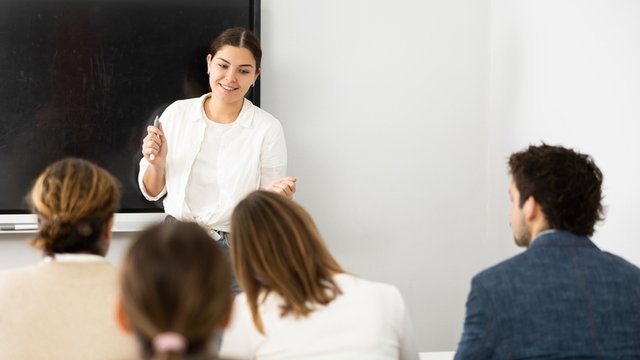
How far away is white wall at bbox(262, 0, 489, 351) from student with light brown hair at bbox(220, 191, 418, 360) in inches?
76.6

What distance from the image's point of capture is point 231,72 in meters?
3.31

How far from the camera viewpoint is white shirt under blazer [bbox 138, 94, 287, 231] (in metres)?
3.32

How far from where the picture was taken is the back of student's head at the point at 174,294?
124cm

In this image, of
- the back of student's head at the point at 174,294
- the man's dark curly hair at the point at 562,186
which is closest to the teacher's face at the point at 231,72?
the man's dark curly hair at the point at 562,186

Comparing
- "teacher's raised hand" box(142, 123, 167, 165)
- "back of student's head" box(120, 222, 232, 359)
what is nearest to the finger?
"teacher's raised hand" box(142, 123, 167, 165)

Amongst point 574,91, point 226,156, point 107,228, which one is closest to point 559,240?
point 107,228

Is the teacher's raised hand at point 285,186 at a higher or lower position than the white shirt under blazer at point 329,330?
higher

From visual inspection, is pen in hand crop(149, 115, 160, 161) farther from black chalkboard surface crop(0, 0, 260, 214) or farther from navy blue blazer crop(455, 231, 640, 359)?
navy blue blazer crop(455, 231, 640, 359)

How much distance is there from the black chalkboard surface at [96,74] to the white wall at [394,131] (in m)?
0.30

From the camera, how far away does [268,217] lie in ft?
6.22

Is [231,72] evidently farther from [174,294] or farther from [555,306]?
[174,294]

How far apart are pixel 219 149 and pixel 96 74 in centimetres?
69

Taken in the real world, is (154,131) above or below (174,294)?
above

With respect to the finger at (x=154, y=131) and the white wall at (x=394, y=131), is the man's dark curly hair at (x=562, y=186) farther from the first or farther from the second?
the white wall at (x=394, y=131)
